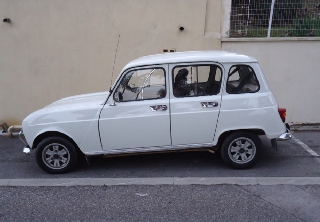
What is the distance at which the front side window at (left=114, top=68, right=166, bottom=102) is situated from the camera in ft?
17.1

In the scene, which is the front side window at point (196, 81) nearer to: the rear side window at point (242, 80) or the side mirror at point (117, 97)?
the rear side window at point (242, 80)

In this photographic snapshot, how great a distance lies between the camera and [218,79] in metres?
5.21

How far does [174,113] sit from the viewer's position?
5113mm

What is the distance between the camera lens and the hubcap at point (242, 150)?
529 centimetres

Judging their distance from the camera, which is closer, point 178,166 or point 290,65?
point 178,166

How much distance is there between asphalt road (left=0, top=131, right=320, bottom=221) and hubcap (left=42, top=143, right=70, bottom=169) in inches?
7.7

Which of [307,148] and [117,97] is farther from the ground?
[117,97]

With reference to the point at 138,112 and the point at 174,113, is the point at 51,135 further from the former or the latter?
the point at 174,113

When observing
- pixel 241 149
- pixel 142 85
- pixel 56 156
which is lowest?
pixel 56 156

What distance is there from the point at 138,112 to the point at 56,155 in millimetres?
1503

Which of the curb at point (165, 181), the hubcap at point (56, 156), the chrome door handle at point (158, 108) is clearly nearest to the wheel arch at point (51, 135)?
the hubcap at point (56, 156)

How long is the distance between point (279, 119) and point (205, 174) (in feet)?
4.63

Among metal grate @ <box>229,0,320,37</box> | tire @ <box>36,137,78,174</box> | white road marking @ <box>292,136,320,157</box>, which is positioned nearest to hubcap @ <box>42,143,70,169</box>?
tire @ <box>36,137,78,174</box>

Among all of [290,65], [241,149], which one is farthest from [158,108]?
[290,65]
